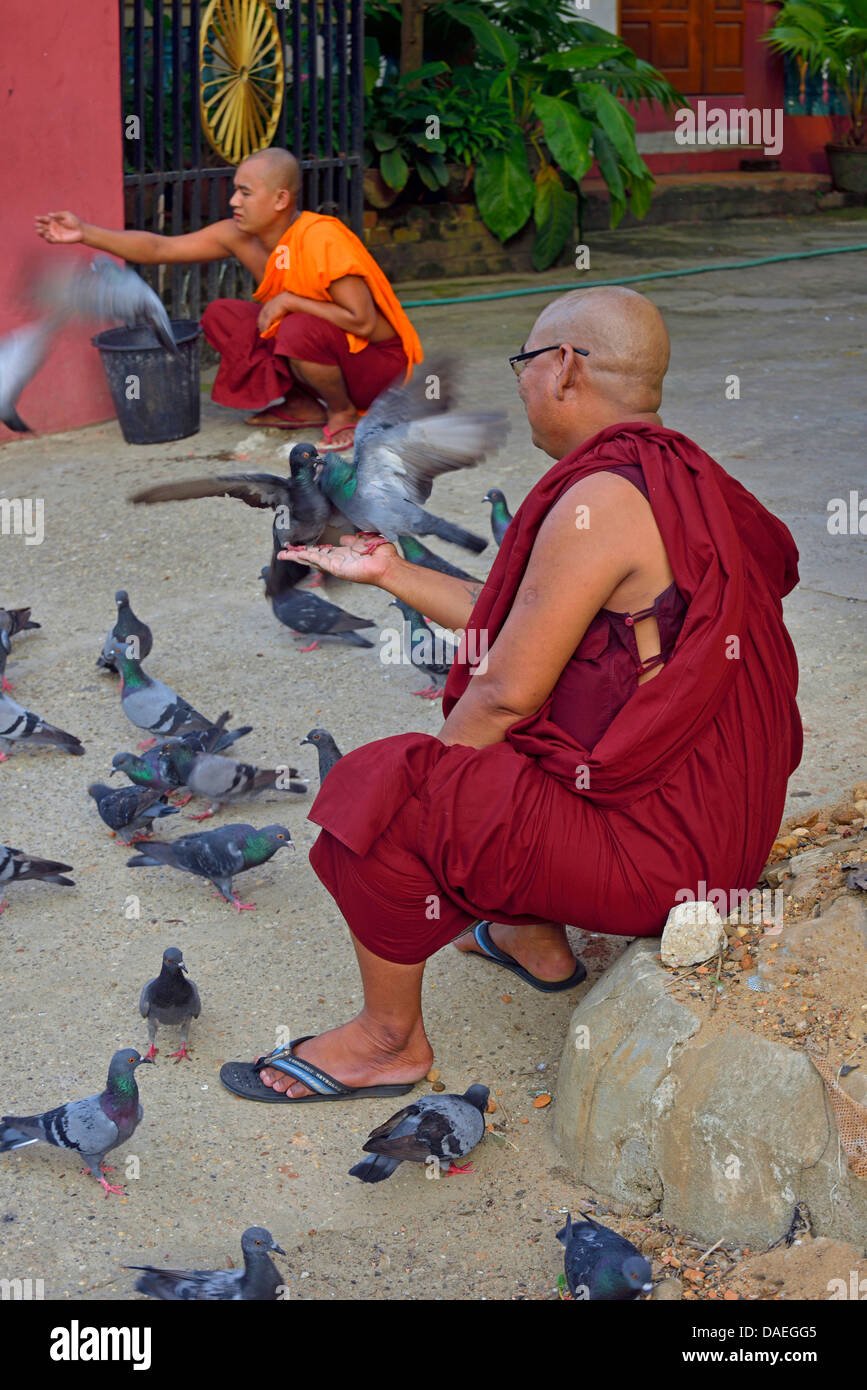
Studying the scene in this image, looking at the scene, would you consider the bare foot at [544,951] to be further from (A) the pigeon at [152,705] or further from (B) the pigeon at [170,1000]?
(A) the pigeon at [152,705]

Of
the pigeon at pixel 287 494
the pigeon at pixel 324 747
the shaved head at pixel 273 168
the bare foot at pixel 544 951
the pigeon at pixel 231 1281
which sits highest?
the shaved head at pixel 273 168

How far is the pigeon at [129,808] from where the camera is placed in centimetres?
391

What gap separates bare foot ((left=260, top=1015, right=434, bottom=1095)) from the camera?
3008mm

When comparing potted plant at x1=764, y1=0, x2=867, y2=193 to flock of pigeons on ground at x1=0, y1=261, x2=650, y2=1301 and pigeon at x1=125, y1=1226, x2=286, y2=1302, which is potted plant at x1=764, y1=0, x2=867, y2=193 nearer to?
flock of pigeons on ground at x1=0, y1=261, x2=650, y2=1301

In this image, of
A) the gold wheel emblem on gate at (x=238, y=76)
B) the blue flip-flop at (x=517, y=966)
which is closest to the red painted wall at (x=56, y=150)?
the gold wheel emblem on gate at (x=238, y=76)

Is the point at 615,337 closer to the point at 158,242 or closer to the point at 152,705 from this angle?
the point at 152,705

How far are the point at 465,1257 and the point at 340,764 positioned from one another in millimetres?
902

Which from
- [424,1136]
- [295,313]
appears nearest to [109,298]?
[295,313]

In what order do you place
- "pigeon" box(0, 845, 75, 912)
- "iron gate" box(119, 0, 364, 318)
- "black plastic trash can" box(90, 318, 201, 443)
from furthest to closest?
"iron gate" box(119, 0, 364, 318) → "black plastic trash can" box(90, 318, 201, 443) → "pigeon" box(0, 845, 75, 912)

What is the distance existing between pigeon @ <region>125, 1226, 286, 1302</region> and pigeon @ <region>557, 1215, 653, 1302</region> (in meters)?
0.49

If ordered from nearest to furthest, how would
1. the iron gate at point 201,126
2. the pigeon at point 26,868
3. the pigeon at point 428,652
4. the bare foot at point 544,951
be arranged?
1. the bare foot at point 544,951
2. the pigeon at point 26,868
3. the pigeon at point 428,652
4. the iron gate at point 201,126

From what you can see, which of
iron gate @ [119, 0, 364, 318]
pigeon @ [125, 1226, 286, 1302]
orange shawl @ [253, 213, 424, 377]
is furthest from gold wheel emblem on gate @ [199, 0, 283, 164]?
pigeon @ [125, 1226, 286, 1302]

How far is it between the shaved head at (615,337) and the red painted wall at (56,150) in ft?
16.2

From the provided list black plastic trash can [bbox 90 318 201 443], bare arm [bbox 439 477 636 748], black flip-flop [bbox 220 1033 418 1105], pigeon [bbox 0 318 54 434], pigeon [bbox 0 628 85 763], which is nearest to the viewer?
bare arm [bbox 439 477 636 748]
